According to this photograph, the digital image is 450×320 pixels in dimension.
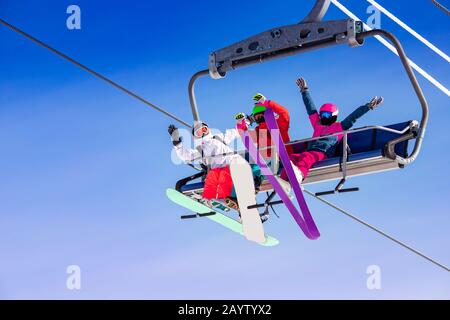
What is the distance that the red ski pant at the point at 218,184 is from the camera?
12891mm

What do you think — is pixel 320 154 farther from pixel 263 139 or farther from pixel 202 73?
pixel 202 73

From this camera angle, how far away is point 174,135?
13.2m

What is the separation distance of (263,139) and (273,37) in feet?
5.33

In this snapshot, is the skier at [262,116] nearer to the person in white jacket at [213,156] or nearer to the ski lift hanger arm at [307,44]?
the person in white jacket at [213,156]

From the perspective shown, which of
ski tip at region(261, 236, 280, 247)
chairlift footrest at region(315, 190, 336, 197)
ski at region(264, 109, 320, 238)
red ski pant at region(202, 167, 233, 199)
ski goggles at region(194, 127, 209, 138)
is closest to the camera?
chairlift footrest at region(315, 190, 336, 197)

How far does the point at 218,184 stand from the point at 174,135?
0.98 meters

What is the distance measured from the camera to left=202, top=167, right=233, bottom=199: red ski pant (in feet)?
42.3

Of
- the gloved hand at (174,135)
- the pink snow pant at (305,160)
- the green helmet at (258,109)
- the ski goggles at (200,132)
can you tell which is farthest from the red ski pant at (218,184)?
the green helmet at (258,109)

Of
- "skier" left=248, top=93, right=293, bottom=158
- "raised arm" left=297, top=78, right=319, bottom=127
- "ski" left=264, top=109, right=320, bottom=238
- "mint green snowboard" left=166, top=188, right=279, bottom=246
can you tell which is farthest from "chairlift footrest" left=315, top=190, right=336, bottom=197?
"mint green snowboard" left=166, top=188, right=279, bottom=246

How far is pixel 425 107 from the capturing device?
39.0 feet

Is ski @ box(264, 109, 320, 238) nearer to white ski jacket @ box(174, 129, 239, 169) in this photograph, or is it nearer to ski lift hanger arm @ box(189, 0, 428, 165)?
white ski jacket @ box(174, 129, 239, 169)

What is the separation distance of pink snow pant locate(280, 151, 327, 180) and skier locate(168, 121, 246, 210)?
2.69ft

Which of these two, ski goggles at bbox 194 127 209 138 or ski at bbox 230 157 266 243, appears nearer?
ski at bbox 230 157 266 243

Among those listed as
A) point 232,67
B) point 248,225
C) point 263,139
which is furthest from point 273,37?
point 248,225
